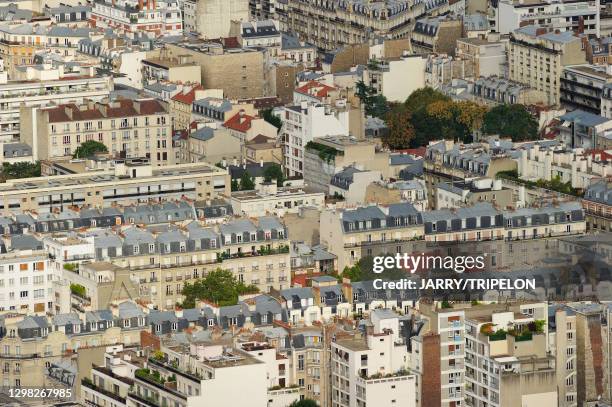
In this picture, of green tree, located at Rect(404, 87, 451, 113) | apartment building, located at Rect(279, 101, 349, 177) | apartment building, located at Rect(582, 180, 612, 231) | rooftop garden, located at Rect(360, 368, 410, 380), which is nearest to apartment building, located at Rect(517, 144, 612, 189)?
apartment building, located at Rect(582, 180, 612, 231)

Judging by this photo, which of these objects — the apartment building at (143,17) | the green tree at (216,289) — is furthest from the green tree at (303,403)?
A: the apartment building at (143,17)

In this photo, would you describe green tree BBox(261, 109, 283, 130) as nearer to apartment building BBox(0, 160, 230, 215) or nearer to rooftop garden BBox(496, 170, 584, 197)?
apartment building BBox(0, 160, 230, 215)

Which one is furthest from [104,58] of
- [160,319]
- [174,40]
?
[160,319]

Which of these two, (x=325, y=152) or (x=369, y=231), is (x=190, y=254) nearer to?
(x=369, y=231)

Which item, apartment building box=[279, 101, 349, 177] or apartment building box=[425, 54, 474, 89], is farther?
apartment building box=[425, 54, 474, 89]

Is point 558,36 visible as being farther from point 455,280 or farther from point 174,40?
point 455,280

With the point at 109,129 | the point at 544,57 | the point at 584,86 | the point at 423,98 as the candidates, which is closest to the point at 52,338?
the point at 109,129
